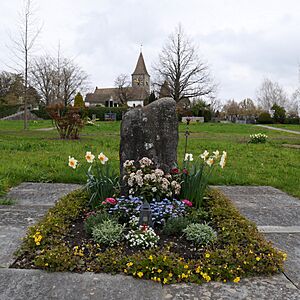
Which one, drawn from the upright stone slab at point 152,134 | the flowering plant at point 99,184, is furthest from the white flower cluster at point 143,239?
the upright stone slab at point 152,134

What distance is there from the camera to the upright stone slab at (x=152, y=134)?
3.99m

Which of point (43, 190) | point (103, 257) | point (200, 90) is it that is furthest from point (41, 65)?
point (103, 257)

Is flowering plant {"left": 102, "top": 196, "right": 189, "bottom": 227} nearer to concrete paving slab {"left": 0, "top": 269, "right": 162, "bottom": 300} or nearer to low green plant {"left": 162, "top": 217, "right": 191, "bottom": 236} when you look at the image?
low green plant {"left": 162, "top": 217, "right": 191, "bottom": 236}

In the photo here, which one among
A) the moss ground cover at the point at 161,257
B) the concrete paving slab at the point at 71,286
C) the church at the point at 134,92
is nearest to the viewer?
the concrete paving slab at the point at 71,286

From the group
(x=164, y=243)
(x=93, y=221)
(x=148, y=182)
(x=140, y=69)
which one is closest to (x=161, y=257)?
(x=164, y=243)

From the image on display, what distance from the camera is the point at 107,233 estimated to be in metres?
2.83

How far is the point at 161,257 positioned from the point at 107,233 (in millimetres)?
645

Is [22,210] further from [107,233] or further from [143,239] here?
[143,239]

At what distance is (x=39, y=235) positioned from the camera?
2754mm

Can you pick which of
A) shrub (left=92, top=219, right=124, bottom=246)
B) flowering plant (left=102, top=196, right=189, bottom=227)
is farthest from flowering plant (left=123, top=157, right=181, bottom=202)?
shrub (left=92, top=219, right=124, bottom=246)

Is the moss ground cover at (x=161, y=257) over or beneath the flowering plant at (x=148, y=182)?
beneath

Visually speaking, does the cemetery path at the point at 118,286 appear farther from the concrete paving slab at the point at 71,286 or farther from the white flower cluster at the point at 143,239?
the white flower cluster at the point at 143,239

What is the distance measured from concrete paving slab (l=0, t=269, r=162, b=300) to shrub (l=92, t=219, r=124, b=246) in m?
0.51

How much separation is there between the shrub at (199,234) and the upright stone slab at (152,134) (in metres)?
1.25
